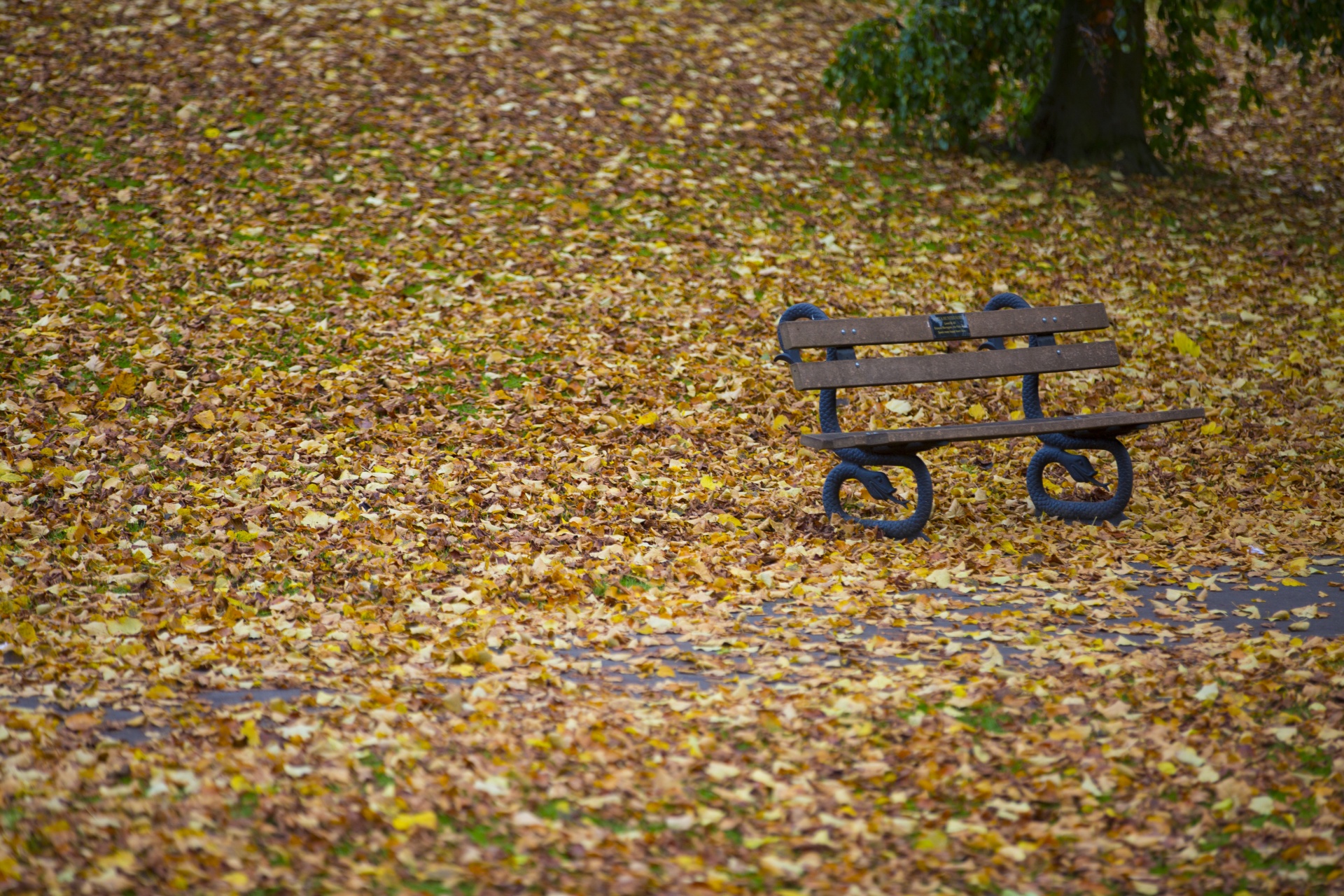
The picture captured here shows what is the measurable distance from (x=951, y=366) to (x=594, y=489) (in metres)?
1.83

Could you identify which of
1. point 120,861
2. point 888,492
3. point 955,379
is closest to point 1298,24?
point 955,379

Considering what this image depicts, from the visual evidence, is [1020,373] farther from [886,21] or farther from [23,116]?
[23,116]

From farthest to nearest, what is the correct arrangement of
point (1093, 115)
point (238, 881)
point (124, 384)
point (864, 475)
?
point (1093, 115)
point (124, 384)
point (864, 475)
point (238, 881)

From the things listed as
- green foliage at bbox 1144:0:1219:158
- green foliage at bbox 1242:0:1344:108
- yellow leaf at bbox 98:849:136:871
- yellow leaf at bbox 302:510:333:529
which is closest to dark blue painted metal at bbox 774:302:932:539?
yellow leaf at bbox 302:510:333:529

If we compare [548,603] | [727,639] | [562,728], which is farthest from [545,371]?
[562,728]

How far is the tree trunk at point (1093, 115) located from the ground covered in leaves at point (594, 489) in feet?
1.37

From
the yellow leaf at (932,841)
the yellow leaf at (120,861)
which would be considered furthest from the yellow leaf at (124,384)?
the yellow leaf at (932,841)

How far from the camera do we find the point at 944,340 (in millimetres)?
5496

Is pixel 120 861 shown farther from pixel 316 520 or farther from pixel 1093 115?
pixel 1093 115

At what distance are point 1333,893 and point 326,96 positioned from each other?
28.3ft

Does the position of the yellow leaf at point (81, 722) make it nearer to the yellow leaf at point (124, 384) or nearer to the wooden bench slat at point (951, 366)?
the yellow leaf at point (124, 384)

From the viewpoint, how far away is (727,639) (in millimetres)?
4113

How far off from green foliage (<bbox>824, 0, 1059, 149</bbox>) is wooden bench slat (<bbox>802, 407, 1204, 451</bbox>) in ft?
15.4

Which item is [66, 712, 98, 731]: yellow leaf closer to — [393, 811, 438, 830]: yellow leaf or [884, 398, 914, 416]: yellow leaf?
[393, 811, 438, 830]: yellow leaf
